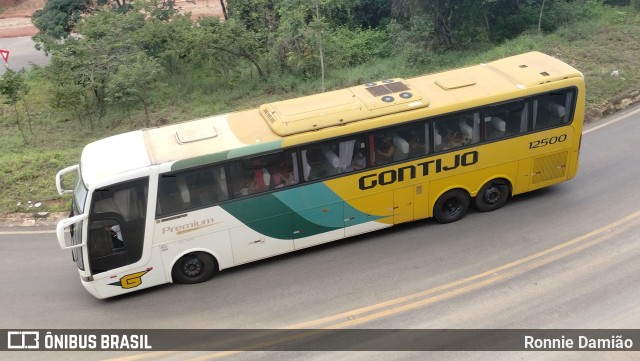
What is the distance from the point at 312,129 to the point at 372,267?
291 cm

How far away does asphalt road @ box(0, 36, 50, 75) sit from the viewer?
35.3 metres

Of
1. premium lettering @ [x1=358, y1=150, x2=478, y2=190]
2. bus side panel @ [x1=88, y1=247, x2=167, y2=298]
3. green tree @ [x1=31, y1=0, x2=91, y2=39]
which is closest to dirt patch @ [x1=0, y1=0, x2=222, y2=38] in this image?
green tree @ [x1=31, y1=0, x2=91, y2=39]

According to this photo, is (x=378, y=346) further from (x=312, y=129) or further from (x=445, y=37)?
(x=445, y=37)

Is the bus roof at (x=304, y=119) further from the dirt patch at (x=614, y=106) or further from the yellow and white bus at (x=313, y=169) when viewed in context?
the dirt patch at (x=614, y=106)

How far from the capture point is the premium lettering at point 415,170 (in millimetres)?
11852

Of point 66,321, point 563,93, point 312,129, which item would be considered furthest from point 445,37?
point 66,321

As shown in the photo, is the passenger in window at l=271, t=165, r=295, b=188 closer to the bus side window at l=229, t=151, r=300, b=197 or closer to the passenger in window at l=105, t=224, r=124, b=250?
the bus side window at l=229, t=151, r=300, b=197

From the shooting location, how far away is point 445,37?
26156 mm

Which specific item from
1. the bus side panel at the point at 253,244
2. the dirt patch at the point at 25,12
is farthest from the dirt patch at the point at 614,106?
Result: the dirt patch at the point at 25,12

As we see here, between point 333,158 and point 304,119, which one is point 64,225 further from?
point 333,158

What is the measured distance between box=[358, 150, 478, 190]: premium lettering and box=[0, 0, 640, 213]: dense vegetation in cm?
991

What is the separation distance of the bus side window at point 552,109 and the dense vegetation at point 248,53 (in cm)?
847

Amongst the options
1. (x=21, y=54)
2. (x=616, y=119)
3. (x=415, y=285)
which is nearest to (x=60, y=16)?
(x=21, y=54)

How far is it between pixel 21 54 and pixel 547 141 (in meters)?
35.5
